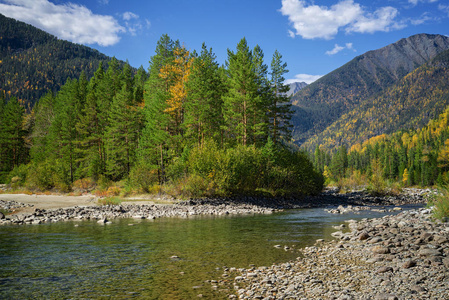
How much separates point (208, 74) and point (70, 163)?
98.0ft

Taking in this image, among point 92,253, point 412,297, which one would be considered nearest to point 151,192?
point 92,253

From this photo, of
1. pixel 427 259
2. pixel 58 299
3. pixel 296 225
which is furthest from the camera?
pixel 296 225

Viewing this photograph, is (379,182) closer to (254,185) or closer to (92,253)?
(254,185)

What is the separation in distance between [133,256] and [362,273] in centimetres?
847

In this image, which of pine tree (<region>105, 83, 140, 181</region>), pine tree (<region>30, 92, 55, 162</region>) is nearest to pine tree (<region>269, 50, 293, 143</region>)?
pine tree (<region>105, 83, 140, 181</region>)

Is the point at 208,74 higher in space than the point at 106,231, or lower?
higher

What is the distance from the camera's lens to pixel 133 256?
12016 mm

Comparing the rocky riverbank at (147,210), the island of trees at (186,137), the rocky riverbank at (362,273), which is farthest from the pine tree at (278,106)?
the rocky riverbank at (362,273)

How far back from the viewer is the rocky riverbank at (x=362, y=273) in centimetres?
735

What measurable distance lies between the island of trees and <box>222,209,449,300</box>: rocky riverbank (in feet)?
76.7

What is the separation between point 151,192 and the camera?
39.4m

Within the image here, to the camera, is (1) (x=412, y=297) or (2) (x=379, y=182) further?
(2) (x=379, y=182)

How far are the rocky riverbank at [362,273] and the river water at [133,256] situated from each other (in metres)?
1.03

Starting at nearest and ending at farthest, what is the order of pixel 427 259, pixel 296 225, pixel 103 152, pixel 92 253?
1. pixel 427 259
2. pixel 92 253
3. pixel 296 225
4. pixel 103 152
